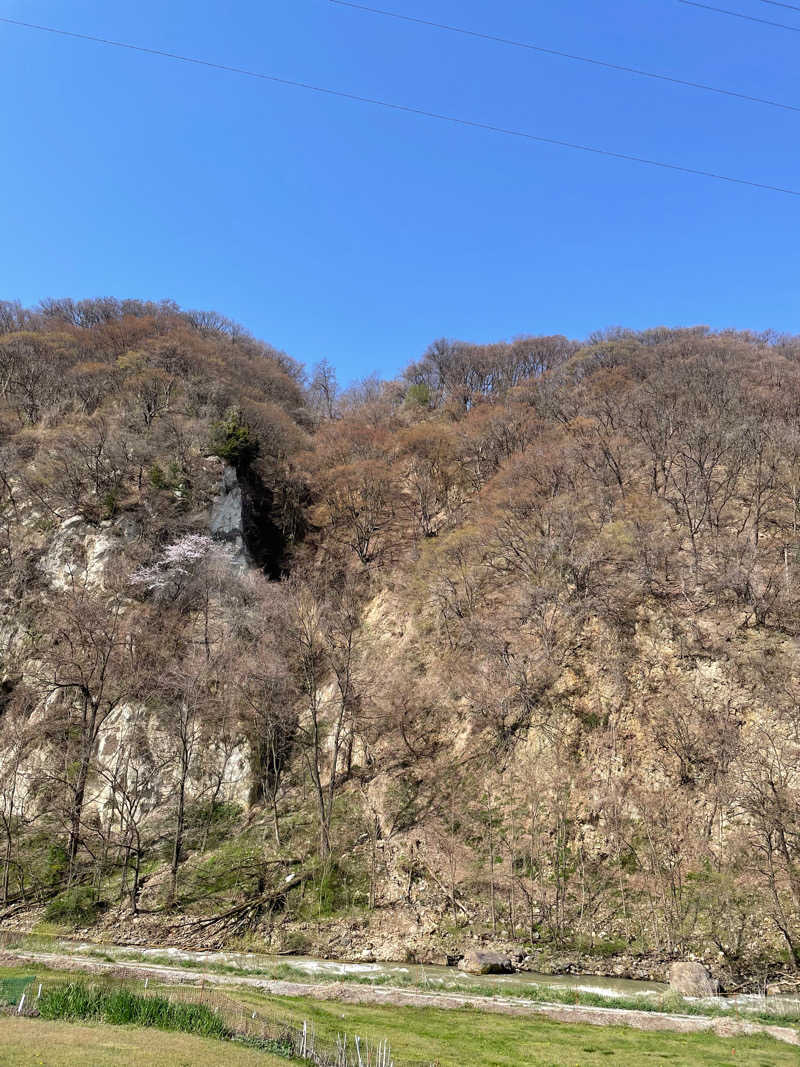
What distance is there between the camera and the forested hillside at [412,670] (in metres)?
21.9

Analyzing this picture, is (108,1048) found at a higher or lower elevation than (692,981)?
higher

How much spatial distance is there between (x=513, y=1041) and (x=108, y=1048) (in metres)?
8.28

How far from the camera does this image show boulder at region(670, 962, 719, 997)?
16.5 m

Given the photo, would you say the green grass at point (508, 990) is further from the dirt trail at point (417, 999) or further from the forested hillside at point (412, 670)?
the forested hillside at point (412, 670)

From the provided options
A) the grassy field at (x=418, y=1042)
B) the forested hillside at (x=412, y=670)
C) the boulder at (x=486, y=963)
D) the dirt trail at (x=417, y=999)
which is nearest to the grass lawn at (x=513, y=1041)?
the grassy field at (x=418, y=1042)

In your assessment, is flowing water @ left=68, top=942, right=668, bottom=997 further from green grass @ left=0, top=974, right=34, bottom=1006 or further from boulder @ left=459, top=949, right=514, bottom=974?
green grass @ left=0, top=974, right=34, bottom=1006

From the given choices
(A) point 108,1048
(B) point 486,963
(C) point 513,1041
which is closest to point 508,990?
(B) point 486,963

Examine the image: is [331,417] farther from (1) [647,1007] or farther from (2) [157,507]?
(1) [647,1007]

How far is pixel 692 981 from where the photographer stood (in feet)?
55.0

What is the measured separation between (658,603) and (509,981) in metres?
17.7

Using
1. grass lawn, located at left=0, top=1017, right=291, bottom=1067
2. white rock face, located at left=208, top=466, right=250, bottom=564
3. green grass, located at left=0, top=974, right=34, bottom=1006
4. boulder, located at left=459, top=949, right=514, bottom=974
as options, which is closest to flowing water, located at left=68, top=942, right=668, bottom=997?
boulder, located at left=459, top=949, right=514, bottom=974

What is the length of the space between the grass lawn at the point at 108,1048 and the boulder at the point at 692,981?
12.2 meters

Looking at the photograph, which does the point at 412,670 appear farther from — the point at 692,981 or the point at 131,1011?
the point at 131,1011

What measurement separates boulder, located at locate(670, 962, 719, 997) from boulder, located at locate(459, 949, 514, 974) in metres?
4.95
